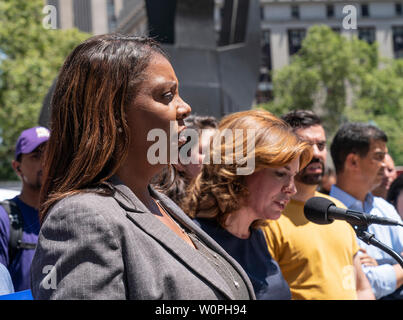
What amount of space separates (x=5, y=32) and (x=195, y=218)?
15.9 meters

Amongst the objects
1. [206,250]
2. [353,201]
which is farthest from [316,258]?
[206,250]

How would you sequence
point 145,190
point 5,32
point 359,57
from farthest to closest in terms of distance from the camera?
point 359,57 → point 5,32 → point 145,190

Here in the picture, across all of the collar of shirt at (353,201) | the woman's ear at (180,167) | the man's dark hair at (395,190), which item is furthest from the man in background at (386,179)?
the woman's ear at (180,167)

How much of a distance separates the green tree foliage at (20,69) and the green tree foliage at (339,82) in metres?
16.5

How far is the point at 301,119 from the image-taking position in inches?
127

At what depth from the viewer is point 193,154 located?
3.00m

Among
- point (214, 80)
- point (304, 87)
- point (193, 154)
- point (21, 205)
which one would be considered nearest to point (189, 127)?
point (193, 154)

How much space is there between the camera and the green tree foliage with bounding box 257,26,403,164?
30312mm

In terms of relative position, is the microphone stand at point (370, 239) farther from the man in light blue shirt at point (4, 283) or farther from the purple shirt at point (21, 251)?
the purple shirt at point (21, 251)

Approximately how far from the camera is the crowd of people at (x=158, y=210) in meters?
1.21

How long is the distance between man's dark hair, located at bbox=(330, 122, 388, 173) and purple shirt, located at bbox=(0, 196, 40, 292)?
1977mm

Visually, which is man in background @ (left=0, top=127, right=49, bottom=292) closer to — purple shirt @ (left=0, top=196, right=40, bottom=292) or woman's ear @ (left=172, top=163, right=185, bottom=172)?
purple shirt @ (left=0, top=196, right=40, bottom=292)

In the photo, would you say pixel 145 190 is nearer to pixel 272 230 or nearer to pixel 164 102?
pixel 164 102
